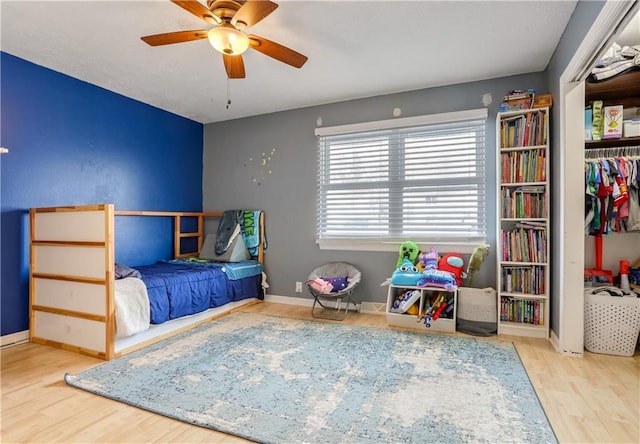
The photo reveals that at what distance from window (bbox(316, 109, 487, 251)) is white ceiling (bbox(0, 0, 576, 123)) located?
17.7 inches

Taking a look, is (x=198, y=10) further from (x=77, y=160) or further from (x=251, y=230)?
(x=251, y=230)

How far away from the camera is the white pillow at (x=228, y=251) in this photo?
13.5 feet

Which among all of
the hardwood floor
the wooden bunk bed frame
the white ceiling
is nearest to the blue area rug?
the hardwood floor

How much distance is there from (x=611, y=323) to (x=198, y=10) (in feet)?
11.3

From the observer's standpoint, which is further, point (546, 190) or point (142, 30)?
point (546, 190)

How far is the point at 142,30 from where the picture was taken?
8.23 feet

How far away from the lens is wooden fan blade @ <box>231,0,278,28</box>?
1809 millimetres

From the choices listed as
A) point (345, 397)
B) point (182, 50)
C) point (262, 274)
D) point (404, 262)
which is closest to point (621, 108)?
point (404, 262)

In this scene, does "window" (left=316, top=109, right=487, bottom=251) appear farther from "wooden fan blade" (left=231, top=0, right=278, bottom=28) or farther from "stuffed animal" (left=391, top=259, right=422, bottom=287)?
"wooden fan blade" (left=231, top=0, right=278, bottom=28)

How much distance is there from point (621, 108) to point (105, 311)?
13.6 ft

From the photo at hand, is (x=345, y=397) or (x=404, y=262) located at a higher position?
(x=404, y=262)

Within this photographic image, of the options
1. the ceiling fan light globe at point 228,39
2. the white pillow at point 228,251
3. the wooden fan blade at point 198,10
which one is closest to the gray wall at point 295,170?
the white pillow at point 228,251

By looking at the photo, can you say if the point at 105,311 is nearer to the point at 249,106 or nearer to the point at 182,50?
the point at 182,50

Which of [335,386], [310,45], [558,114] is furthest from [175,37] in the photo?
[558,114]
